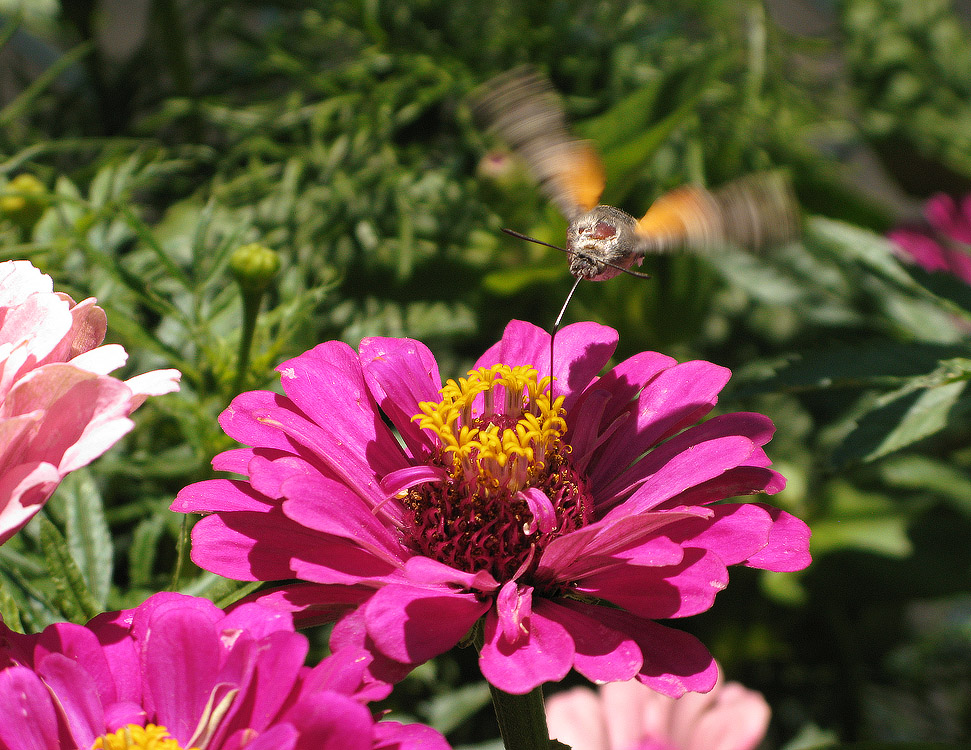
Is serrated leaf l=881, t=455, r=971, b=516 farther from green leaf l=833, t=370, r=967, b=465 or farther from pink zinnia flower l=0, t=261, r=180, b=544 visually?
pink zinnia flower l=0, t=261, r=180, b=544

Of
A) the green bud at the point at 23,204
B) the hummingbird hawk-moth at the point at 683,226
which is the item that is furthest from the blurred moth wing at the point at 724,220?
the green bud at the point at 23,204

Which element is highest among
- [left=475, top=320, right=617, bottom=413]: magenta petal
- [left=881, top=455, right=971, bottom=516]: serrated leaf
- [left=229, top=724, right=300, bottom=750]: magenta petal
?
[left=229, top=724, right=300, bottom=750]: magenta petal

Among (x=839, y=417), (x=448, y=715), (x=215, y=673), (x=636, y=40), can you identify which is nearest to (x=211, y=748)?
(x=215, y=673)

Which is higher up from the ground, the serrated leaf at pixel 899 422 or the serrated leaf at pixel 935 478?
the serrated leaf at pixel 899 422

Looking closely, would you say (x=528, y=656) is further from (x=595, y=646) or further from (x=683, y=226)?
(x=683, y=226)

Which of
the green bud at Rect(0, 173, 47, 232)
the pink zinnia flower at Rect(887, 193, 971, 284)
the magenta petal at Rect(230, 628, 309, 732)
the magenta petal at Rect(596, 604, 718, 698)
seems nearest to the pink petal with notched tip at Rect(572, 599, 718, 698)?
the magenta petal at Rect(596, 604, 718, 698)

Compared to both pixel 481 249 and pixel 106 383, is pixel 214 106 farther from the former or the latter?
pixel 106 383

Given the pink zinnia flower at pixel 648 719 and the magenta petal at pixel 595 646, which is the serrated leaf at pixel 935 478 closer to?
the pink zinnia flower at pixel 648 719

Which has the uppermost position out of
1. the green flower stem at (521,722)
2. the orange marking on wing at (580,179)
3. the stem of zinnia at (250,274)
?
the orange marking on wing at (580,179)
